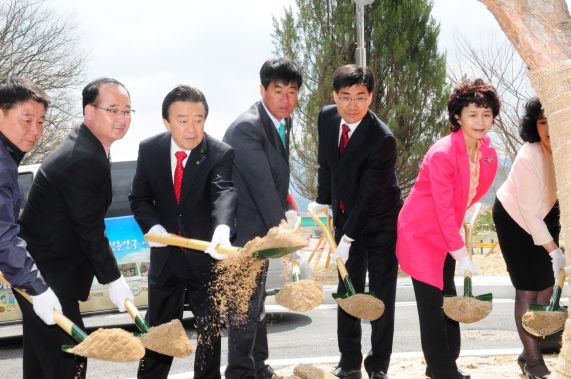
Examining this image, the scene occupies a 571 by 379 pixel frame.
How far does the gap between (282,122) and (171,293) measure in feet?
4.39

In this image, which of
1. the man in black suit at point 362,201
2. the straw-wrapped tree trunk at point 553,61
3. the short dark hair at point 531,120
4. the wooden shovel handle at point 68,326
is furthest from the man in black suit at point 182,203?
the short dark hair at point 531,120

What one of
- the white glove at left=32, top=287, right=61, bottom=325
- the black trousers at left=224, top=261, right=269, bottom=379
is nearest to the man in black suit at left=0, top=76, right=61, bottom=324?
the white glove at left=32, top=287, right=61, bottom=325

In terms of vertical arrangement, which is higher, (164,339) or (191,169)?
(191,169)

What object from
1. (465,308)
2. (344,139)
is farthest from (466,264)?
(344,139)

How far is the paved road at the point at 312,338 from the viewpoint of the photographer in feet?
22.1

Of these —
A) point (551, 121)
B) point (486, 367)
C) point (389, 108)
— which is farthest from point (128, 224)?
point (389, 108)

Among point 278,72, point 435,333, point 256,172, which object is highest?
point 278,72

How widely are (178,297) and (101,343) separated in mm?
898

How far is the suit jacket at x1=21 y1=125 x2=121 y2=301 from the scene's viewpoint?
391cm

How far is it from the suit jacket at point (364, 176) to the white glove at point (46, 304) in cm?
208

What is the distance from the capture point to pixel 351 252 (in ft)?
17.6

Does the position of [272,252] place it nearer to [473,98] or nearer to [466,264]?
[466,264]

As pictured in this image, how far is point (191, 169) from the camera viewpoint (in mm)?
4484

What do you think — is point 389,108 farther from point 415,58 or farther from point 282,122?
point 282,122
